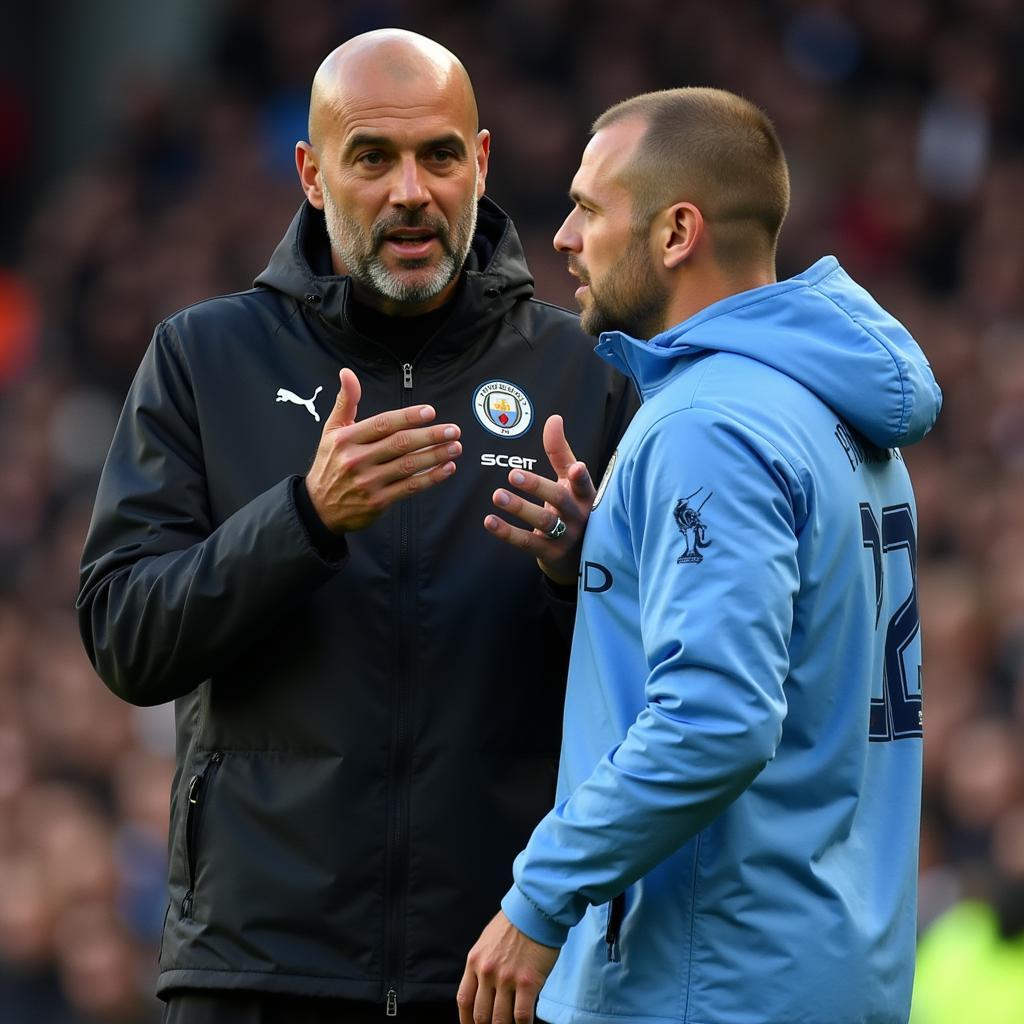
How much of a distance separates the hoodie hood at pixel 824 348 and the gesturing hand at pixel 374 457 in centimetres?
28

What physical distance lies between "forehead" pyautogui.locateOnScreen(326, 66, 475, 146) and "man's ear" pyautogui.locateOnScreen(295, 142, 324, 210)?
11 centimetres

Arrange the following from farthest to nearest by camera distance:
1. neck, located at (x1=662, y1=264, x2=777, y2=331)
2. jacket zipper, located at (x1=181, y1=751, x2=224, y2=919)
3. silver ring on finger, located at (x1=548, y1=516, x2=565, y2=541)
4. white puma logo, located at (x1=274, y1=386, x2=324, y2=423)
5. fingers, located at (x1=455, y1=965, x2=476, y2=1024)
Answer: white puma logo, located at (x1=274, y1=386, x2=324, y2=423) < jacket zipper, located at (x1=181, y1=751, x2=224, y2=919) < silver ring on finger, located at (x1=548, y1=516, x2=565, y2=541) < neck, located at (x1=662, y1=264, x2=777, y2=331) < fingers, located at (x1=455, y1=965, x2=476, y2=1024)

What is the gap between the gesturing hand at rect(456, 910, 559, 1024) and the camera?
255 cm

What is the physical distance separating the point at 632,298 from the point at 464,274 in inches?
22.3

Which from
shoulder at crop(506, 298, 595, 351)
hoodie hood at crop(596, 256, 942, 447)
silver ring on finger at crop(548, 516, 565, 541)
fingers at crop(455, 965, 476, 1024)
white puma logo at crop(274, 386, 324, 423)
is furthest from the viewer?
shoulder at crop(506, 298, 595, 351)

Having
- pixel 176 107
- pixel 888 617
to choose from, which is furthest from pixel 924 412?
pixel 176 107

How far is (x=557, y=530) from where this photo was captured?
2.92 m

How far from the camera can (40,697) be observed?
8188mm

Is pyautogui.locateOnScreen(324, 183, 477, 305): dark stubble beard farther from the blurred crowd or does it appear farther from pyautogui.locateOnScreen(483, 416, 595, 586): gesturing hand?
the blurred crowd

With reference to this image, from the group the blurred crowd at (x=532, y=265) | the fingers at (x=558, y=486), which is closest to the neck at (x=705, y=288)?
the fingers at (x=558, y=486)

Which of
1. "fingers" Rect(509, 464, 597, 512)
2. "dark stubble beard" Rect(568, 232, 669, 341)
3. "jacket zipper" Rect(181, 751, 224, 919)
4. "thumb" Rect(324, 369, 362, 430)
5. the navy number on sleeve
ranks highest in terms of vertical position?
"dark stubble beard" Rect(568, 232, 669, 341)

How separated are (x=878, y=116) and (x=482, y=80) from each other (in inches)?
75.2

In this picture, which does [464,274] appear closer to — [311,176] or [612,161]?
[311,176]

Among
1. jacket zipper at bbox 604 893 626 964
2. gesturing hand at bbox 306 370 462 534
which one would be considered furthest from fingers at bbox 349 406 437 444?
jacket zipper at bbox 604 893 626 964
